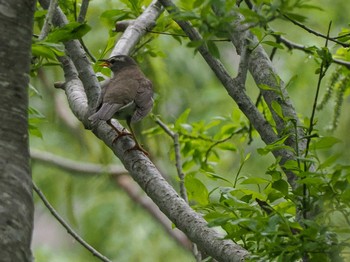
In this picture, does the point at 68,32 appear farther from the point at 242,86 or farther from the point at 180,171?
the point at 180,171

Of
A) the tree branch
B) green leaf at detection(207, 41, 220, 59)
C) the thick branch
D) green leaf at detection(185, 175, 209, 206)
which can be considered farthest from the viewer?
the tree branch

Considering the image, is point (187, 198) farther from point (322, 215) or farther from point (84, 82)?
point (322, 215)

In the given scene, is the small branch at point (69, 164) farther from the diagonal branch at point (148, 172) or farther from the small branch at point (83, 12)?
the small branch at point (83, 12)

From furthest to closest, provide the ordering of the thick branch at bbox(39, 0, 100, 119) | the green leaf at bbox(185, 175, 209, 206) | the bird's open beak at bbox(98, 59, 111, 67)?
the bird's open beak at bbox(98, 59, 111, 67)
the thick branch at bbox(39, 0, 100, 119)
the green leaf at bbox(185, 175, 209, 206)

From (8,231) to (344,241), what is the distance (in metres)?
1.12

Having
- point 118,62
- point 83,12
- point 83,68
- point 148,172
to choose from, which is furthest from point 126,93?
point 148,172

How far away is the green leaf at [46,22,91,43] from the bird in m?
0.99

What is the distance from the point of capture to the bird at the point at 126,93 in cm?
489

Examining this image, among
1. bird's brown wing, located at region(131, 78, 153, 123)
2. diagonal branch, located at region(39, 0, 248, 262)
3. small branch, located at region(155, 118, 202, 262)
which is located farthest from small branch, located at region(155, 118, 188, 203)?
diagonal branch, located at region(39, 0, 248, 262)

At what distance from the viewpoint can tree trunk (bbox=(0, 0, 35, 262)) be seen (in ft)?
8.11

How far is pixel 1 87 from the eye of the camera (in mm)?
2594

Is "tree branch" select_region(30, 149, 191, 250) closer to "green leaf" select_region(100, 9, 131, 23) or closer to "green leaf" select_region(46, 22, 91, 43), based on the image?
"green leaf" select_region(100, 9, 131, 23)

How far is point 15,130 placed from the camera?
2.60 m

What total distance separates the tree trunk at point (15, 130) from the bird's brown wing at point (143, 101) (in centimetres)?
240
